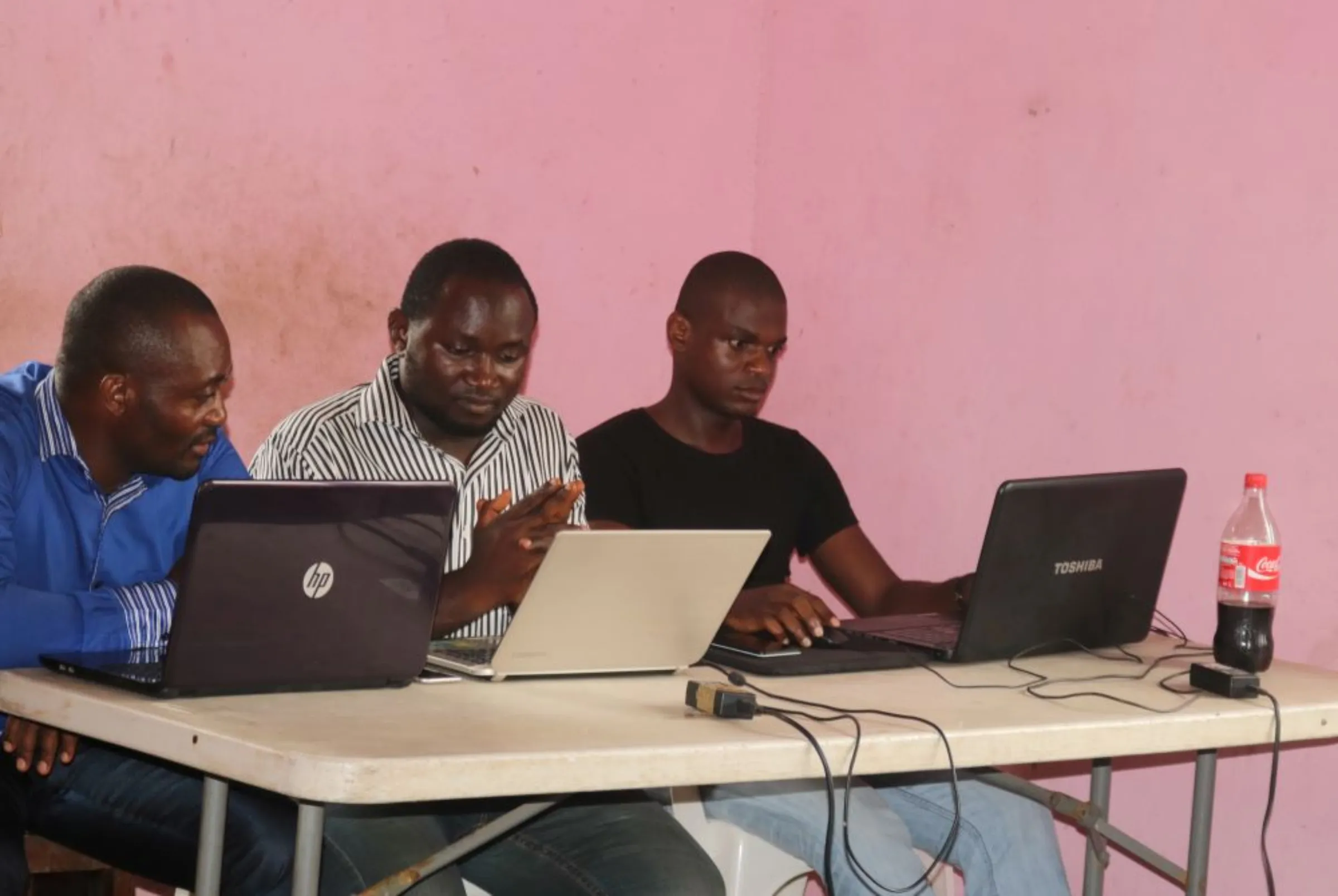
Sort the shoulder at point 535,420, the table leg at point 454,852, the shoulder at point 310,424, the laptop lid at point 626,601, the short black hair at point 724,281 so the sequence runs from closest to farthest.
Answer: the table leg at point 454,852, the laptop lid at point 626,601, the shoulder at point 310,424, the shoulder at point 535,420, the short black hair at point 724,281

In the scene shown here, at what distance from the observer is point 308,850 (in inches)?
68.2

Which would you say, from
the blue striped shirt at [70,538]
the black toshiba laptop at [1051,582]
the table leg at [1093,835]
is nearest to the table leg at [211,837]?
the blue striped shirt at [70,538]

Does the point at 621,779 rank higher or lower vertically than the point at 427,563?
lower

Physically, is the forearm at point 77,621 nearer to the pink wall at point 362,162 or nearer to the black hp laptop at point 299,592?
the black hp laptop at point 299,592

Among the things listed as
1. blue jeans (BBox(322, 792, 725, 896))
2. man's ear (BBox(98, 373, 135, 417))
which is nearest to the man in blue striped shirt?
man's ear (BBox(98, 373, 135, 417))

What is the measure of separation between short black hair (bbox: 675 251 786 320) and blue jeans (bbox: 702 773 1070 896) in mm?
1067

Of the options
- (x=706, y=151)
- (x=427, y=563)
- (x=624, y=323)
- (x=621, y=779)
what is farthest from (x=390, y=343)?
(x=621, y=779)

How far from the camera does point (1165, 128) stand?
118 inches

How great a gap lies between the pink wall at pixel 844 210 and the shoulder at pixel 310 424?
1.95ft

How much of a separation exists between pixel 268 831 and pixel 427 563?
0.45 m

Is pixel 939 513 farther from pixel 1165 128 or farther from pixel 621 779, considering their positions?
pixel 621 779

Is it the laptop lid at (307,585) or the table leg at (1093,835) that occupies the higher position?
the laptop lid at (307,585)

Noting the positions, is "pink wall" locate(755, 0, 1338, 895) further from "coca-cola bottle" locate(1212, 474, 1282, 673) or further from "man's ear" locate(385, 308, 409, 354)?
"man's ear" locate(385, 308, 409, 354)

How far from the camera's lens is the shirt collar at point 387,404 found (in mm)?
2678
